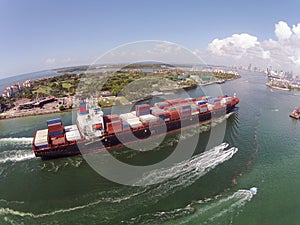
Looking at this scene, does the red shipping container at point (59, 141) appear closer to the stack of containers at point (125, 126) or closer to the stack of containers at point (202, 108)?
the stack of containers at point (125, 126)

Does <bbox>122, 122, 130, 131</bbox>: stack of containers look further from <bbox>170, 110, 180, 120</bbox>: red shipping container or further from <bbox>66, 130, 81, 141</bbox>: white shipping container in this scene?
<bbox>170, 110, 180, 120</bbox>: red shipping container

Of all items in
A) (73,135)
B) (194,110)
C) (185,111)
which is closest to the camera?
(73,135)

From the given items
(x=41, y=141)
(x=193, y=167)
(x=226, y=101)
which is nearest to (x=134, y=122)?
(x=193, y=167)

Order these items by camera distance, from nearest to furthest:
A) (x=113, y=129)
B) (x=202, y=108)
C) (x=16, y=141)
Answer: (x=113, y=129) < (x=16, y=141) < (x=202, y=108)

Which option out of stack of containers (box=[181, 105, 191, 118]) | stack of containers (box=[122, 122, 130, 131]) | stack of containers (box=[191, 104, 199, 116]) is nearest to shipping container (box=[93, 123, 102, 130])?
stack of containers (box=[122, 122, 130, 131])

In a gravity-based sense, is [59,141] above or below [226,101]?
below

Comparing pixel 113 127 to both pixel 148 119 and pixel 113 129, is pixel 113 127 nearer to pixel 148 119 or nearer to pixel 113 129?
pixel 113 129

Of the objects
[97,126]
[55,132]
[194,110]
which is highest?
[194,110]
